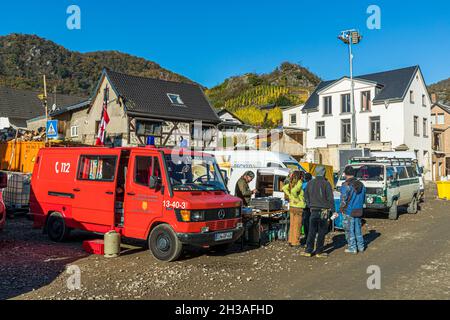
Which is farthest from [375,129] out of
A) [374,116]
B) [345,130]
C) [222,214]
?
[222,214]

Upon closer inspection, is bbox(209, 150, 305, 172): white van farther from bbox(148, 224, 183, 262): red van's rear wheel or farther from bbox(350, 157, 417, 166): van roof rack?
bbox(148, 224, 183, 262): red van's rear wheel

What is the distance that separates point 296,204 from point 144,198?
364cm

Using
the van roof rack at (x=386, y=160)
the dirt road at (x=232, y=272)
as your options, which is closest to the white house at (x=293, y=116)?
the van roof rack at (x=386, y=160)

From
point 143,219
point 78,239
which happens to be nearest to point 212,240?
point 143,219

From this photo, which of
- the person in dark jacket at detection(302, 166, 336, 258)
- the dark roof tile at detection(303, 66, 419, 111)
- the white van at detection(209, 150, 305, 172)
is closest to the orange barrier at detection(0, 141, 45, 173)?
the white van at detection(209, 150, 305, 172)

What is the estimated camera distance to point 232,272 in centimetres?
789

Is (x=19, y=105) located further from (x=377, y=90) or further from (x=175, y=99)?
(x=377, y=90)

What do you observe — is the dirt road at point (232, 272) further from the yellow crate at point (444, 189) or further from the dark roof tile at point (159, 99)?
the dark roof tile at point (159, 99)

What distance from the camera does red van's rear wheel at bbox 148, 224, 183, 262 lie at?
8.49 metres

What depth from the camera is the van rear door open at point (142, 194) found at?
8.81 m

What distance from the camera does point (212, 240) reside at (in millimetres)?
8664

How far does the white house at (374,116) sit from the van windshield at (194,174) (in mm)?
31111

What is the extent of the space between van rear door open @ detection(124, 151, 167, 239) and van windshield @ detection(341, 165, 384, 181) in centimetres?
930
